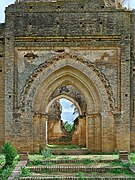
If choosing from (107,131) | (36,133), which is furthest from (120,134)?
(36,133)

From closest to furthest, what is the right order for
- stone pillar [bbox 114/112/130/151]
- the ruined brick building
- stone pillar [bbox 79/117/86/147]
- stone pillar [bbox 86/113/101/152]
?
stone pillar [bbox 114/112/130/151]
the ruined brick building
stone pillar [bbox 86/113/101/152]
stone pillar [bbox 79/117/86/147]

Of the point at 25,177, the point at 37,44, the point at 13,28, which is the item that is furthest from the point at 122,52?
the point at 25,177

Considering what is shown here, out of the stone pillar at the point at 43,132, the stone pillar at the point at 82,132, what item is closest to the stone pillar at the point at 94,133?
the stone pillar at the point at 43,132

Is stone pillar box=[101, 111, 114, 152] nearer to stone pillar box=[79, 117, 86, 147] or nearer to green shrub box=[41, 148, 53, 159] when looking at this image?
green shrub box=[41, 148, 53, 159]

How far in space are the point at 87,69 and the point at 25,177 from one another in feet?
24.3

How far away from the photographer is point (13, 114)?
17.6 metres

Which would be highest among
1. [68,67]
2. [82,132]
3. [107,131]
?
[68,67]

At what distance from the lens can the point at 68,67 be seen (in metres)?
18.0

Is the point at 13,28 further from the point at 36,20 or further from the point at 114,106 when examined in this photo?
the point at 114,106

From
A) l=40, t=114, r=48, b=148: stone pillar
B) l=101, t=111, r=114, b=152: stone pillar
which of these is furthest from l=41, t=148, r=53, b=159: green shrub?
l=101, t=111, r=114, b=152: stone pillar

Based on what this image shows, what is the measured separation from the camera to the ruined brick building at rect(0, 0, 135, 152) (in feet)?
58.0

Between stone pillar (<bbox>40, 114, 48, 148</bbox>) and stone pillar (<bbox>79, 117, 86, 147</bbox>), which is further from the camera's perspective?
stone pillar (<bbox>79, 117, 86, 147</bbox>)

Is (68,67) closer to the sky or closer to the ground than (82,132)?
closer to the sky

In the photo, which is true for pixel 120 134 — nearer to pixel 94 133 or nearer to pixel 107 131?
pixel 107 131
